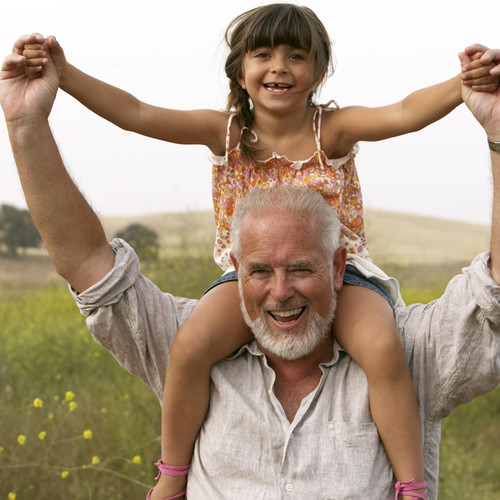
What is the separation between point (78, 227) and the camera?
3258 millimetres

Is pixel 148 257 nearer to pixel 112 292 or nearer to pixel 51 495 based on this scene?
pixel 51 495

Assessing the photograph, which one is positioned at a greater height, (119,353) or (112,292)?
(112,292)

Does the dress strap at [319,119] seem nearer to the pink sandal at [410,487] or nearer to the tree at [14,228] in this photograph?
the pink sandal at [410,487]

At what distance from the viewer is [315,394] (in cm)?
339

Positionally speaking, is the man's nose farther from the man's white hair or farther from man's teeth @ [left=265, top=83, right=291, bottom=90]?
man's teeth @ [left=265, top=83, right=291, bottom=90]

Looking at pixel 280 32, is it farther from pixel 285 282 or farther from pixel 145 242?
pixel 145 242

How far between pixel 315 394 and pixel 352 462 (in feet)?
0.99

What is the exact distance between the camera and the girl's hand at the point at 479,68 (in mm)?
3018

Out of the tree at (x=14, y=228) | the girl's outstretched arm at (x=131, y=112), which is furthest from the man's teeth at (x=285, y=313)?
the tree at (x=14, y=228)

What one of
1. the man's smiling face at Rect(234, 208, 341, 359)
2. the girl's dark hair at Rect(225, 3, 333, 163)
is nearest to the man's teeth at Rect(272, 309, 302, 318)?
the man's smiling face at Rect(234, 208, 341, 359)

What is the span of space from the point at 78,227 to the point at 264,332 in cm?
83

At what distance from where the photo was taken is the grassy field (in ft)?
17.9

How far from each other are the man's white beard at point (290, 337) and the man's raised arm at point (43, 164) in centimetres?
72

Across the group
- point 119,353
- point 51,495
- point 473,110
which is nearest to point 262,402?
point 119,353
